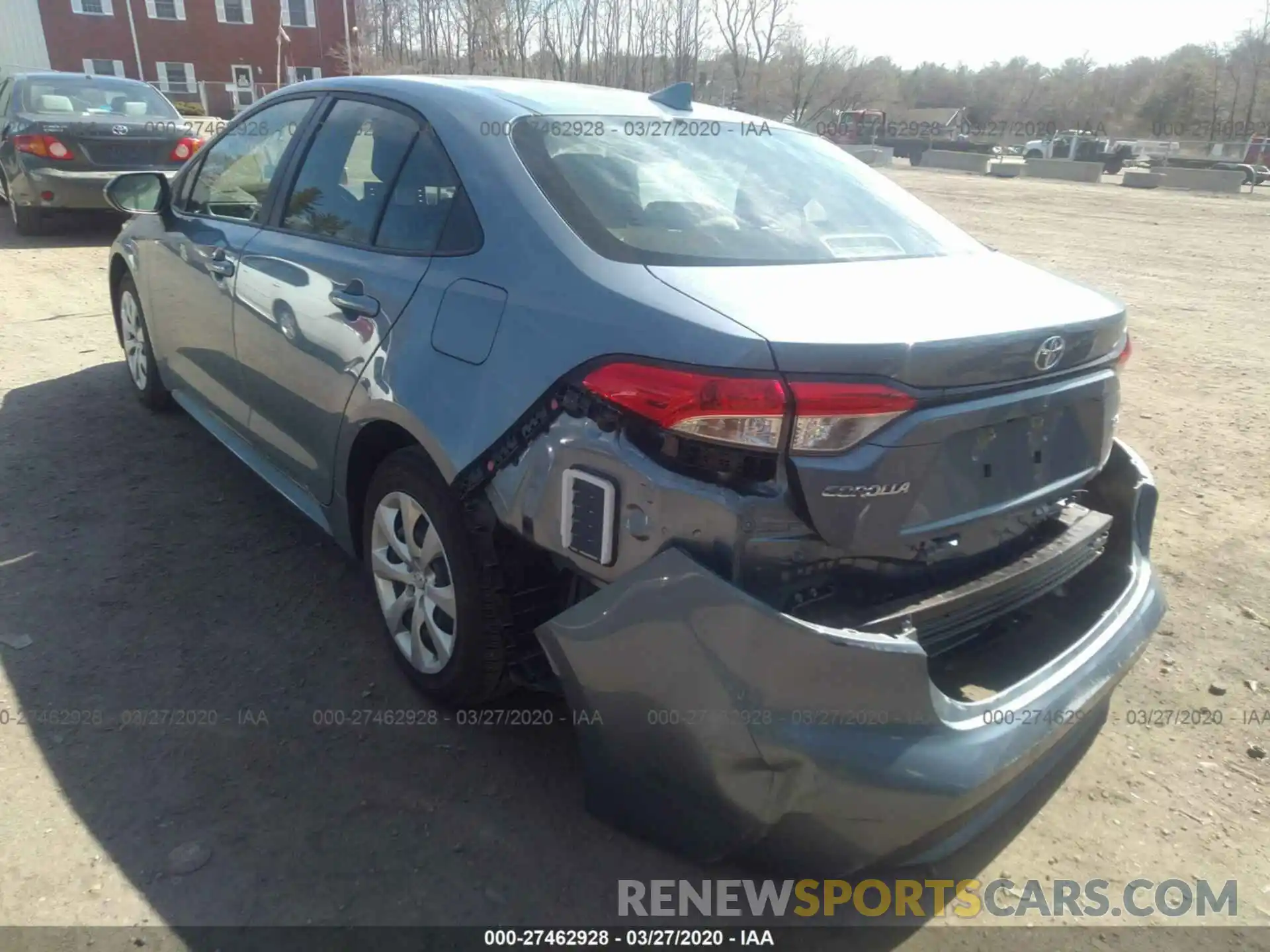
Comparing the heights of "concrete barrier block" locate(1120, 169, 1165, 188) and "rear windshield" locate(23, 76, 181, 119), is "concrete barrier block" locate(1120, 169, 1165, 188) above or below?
below

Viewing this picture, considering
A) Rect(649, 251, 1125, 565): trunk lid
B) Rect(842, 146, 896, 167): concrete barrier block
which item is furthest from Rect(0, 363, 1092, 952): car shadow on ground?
Rect(842, 146, 896, 167): concrete barrier block

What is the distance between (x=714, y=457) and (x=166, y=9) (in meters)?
55.2

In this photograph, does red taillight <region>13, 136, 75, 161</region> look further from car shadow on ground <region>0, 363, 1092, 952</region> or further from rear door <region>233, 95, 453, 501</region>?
rear door <region>233, 95, 453, 501</region>

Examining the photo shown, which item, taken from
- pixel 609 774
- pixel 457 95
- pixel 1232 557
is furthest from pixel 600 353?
pixel 1232 557

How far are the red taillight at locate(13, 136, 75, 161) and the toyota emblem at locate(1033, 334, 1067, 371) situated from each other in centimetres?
1032

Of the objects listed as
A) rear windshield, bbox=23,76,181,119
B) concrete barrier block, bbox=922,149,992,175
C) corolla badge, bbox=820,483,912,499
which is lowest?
concrete barrier block, bbox=922,149,992,175

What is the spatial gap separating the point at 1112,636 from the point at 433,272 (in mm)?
2014

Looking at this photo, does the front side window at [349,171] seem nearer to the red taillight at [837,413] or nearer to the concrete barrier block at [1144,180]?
the red taillight at [837,413]

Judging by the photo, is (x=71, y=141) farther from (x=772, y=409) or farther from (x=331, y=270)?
(x=772, y=409)

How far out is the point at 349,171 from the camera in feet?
10.2

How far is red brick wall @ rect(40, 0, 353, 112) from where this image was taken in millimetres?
45281

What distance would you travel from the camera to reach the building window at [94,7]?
147ft

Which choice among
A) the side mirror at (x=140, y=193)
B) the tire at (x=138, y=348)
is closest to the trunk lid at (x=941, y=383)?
the side mirror at (x=140, y=193)

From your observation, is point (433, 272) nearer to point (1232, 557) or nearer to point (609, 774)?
point (609, 774)
